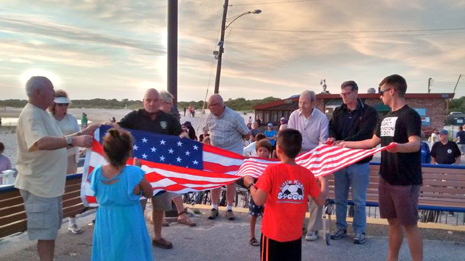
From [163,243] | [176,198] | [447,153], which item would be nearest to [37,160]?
[163,243]

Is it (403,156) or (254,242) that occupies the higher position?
(403,156)

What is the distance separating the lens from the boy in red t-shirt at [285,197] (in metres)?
3.39

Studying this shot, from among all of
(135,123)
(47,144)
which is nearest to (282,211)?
(47,144)

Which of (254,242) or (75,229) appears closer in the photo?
(254,242)

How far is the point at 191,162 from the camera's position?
5.64 m

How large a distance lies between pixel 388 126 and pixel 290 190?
1653mm

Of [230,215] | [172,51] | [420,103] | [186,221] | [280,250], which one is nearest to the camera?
[280,250]

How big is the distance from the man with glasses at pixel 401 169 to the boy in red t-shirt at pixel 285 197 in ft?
3.92

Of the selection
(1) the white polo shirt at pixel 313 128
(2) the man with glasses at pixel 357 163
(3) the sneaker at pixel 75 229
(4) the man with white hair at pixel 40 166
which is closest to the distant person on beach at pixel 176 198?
(3) the sneaker at pixel 75 229

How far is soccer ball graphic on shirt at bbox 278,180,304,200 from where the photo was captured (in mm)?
3396

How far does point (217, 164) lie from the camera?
5.77m

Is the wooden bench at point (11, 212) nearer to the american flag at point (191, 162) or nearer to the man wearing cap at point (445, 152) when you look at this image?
the american flag at point (191, 162)

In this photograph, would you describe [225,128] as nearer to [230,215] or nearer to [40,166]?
[230,215]

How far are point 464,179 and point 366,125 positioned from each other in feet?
8.13
